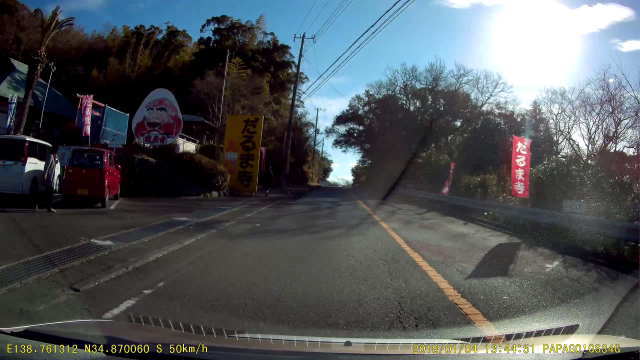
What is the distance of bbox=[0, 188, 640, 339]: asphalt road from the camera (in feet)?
15.2

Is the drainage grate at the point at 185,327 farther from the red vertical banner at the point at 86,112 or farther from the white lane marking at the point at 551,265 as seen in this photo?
the red vertical banner at the point at 86,112

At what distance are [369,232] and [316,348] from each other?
8.62 meters

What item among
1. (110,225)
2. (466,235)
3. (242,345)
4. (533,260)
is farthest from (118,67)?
(242,345)

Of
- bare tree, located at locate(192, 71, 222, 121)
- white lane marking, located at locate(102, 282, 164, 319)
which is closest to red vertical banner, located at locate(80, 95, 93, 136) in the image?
bare tree, located at locate(192, 71, 222, 121)

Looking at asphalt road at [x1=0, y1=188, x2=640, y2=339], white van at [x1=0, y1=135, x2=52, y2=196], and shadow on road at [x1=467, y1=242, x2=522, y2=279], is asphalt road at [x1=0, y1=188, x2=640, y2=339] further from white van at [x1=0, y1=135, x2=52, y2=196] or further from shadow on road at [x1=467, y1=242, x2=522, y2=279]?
white van at [x1=0, y1=135, x2=52, y2=196]

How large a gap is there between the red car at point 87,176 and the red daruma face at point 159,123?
3.66 metres

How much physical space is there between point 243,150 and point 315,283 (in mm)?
21331

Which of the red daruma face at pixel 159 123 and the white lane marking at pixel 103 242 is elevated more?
the red daruma face at pixel 159 123

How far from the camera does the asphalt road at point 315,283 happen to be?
4.64 meters

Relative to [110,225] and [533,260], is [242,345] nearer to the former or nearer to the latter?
[533,260]

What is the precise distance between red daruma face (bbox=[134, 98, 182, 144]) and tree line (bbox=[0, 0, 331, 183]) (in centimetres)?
1569

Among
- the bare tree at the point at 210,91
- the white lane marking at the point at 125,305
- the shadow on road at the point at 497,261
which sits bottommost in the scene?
the white lane marking at the point at 125,305

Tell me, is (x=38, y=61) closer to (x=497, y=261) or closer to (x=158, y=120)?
(x=158, y=120)

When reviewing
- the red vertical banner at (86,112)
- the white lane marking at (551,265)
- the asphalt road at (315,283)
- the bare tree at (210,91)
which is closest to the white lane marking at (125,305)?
the asphalt road at (315,283)
